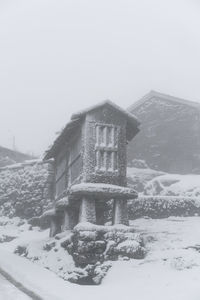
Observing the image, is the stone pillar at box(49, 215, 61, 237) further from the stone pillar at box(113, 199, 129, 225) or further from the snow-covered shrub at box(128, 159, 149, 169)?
the snow-covered shrub at box(128, 159, 149, 169)

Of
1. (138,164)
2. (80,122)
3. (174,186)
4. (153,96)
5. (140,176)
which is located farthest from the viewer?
(153,96)

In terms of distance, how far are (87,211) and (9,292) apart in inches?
103

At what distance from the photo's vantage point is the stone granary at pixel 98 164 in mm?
9070

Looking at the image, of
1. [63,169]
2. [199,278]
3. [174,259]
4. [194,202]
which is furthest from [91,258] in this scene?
[194,202]

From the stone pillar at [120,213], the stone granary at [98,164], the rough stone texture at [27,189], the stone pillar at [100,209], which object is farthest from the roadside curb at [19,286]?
the rough stone texture at [27,189]

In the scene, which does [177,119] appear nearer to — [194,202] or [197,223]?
[194,202]

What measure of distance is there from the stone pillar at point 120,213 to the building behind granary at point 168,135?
13429mm

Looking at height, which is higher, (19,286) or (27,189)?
(27,189)

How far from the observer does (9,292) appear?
704cm

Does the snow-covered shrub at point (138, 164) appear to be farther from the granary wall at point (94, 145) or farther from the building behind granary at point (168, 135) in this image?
the granary wall at point (94, 145)

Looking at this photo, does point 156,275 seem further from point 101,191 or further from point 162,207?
point 162,207

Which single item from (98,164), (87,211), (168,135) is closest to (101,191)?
(87,211)

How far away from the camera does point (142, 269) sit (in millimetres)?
7730

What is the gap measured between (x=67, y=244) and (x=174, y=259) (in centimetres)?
261
